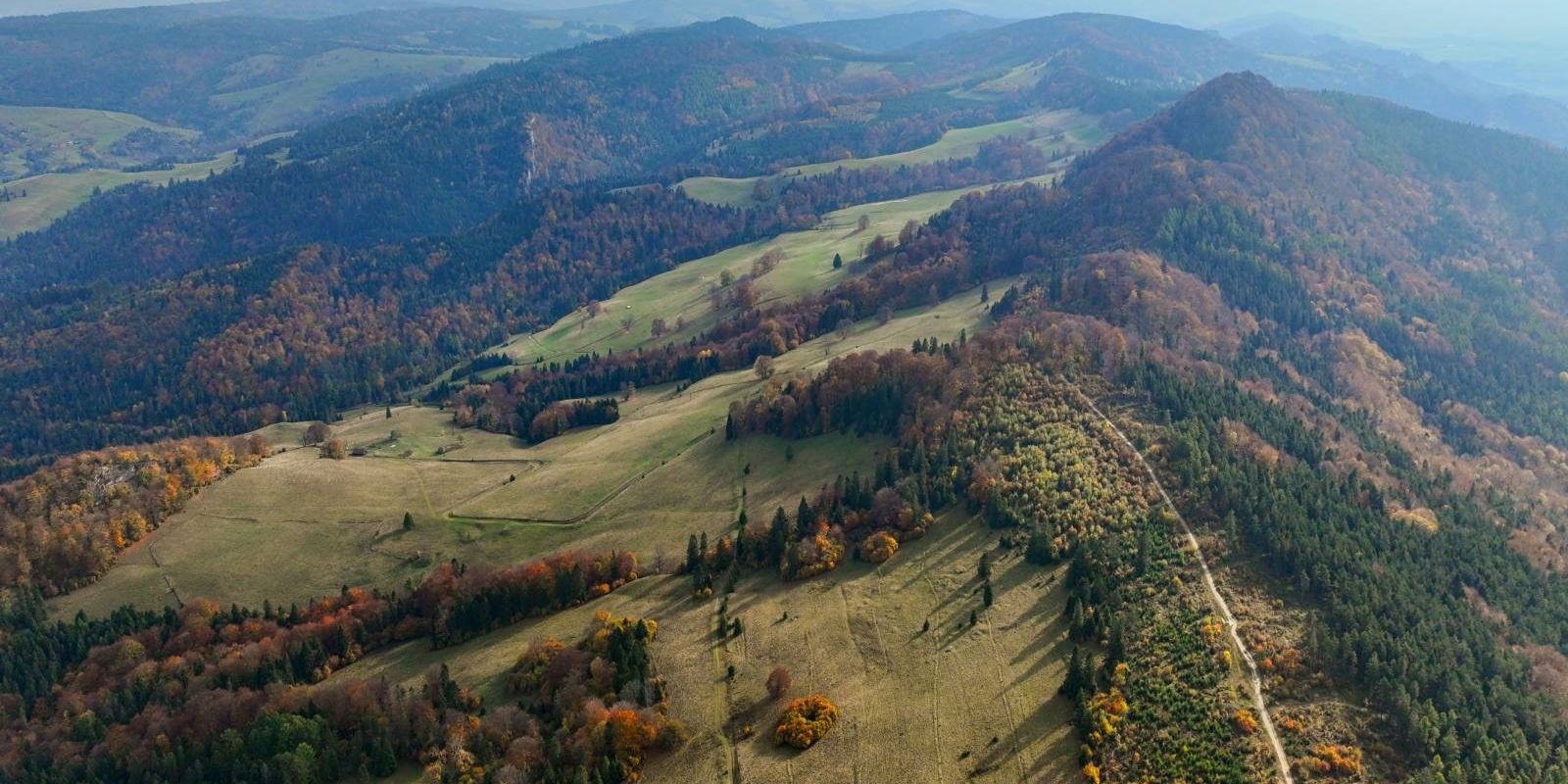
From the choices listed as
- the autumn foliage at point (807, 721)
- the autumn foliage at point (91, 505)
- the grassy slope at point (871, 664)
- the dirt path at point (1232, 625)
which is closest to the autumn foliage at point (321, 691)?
the grassy slope at point (871, 664)

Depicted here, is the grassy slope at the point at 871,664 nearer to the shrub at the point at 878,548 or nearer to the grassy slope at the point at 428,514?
the shrub at the point at 878,548

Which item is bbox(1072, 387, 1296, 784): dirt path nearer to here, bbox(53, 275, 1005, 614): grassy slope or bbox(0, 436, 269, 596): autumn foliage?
bbox(53, 275, 1005, 614): grassy slope

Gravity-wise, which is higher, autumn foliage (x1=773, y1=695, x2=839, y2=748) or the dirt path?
the dirt path

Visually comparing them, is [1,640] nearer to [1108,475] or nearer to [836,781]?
[836,781]

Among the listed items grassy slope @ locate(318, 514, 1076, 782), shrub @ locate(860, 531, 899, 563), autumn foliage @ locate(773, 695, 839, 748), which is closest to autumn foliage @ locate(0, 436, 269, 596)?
grassy slope @ locate(318, 514, 1076, 782)

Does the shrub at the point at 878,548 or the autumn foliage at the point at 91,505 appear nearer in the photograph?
the shrub at the point at 878,548

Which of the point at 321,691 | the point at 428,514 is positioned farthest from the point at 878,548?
Result: the point at 428,514

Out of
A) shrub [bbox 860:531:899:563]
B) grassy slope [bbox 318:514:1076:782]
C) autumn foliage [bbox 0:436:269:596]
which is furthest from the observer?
autumn foliage [bbox 0:436:269:596]
